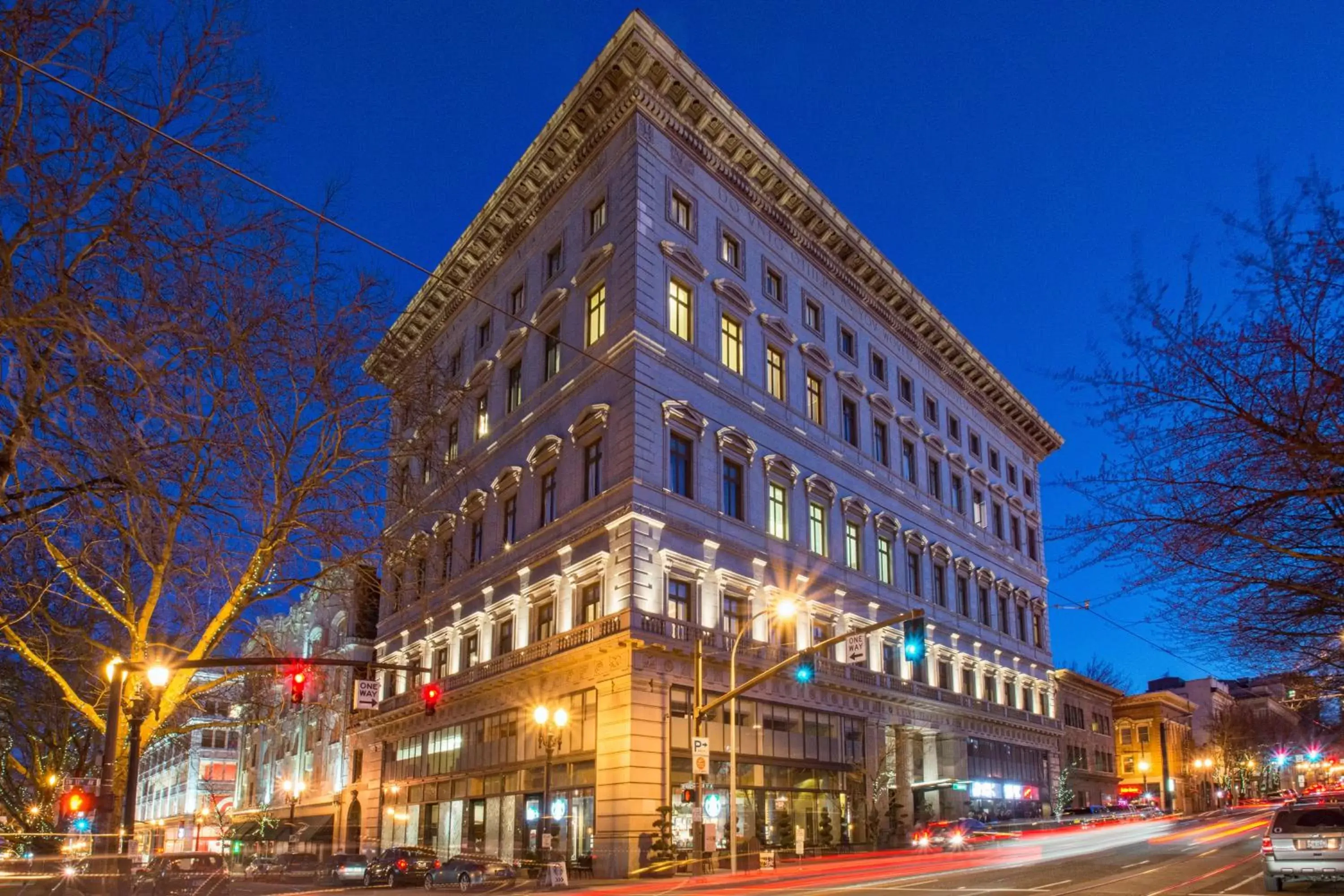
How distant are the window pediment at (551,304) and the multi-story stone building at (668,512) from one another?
179mm

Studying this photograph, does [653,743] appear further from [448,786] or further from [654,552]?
[448,786]

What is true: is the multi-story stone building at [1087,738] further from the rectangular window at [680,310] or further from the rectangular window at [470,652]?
the rectangular window at [680,310]

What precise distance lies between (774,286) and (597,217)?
9.11 meters

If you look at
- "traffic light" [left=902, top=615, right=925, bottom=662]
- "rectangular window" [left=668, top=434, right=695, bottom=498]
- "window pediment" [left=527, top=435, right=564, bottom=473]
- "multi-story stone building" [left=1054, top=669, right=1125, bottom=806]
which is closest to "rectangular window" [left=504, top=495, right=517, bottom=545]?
"window pediment" [left=527, top=435, right=564, bottom=473]

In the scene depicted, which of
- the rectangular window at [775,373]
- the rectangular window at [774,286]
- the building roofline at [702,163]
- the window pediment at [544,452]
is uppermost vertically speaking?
the building roofline at [702,163]

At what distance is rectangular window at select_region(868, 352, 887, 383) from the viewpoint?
177ft

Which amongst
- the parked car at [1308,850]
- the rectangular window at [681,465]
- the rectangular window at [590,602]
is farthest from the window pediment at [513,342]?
the parked car at [1308,850]

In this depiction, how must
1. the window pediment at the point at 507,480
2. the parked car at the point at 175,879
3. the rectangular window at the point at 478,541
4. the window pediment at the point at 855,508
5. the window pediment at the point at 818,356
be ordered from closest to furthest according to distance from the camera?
the parked car at the point at 175,879, the window pediment at the point at 507,480, the window pediment at the point at 818,356, the window pediment at the point at 855,508, the rectangular window at the point at 478,541

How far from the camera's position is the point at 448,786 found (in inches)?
1809

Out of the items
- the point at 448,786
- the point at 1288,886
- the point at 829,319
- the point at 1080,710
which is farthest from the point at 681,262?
the point at 1080,710

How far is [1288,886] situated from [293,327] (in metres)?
24.2

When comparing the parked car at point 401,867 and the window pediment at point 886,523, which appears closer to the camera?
the parked car at point 401,867

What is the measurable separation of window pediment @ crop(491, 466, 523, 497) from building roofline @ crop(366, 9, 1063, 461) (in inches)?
321

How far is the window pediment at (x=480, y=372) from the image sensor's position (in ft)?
164
